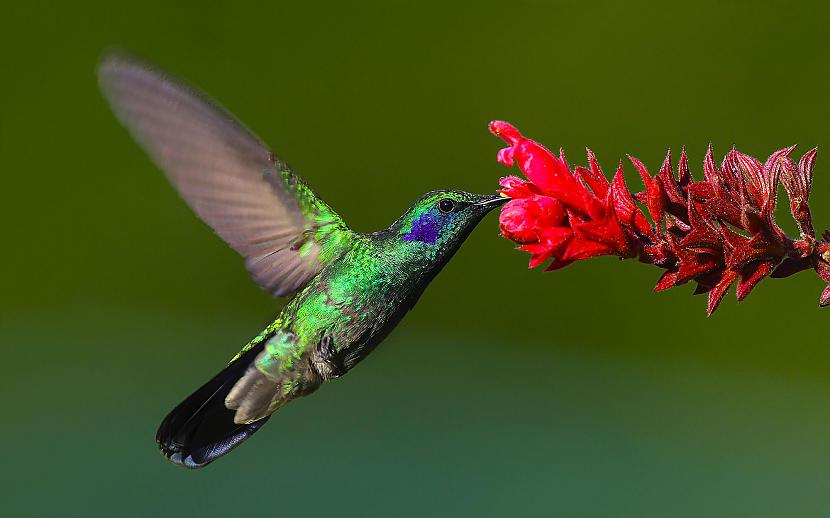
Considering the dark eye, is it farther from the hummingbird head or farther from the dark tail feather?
the dark tail feather

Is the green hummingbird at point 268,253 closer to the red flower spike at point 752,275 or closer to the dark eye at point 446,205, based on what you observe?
the dark eye at point 446,205

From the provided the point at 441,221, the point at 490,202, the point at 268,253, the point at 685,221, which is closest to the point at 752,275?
the point at 685,221

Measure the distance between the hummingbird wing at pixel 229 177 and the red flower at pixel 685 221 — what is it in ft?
2.15

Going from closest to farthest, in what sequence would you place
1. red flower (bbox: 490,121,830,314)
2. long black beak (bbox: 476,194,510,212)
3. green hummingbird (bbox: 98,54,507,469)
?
Answer: red flower (bbox: 490,121,830,314), long black beak (bbox: 476,194,510,212), green hummingbird (bbox: 98,54,507,469)

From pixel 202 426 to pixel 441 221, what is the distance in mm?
659

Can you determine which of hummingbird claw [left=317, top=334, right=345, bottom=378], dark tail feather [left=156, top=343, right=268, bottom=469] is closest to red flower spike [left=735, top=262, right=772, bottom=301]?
hummingbird claw [left=317, top=334, right=345, bottom=378]

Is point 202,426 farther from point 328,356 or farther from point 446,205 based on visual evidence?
point 446,205

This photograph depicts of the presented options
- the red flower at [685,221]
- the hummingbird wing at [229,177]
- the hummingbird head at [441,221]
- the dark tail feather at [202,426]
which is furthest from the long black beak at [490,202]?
the dark tail feather at [202,426]

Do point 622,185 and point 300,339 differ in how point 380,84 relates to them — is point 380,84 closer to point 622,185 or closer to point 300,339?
point 300,339

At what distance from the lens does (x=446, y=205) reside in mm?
1761

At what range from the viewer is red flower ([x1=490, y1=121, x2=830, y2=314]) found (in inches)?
51.7

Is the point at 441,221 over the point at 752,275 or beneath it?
over

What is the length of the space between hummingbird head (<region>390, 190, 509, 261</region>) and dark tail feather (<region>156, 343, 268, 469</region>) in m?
0.45

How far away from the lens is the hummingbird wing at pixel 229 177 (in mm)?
1843
